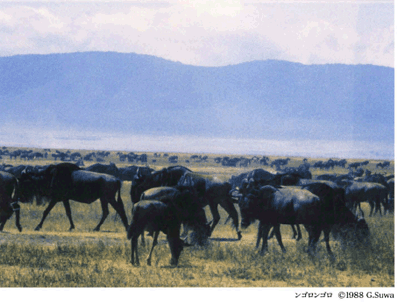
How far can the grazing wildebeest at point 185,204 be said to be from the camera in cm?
1172

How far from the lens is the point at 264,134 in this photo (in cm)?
10125

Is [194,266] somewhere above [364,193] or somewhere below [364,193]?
below

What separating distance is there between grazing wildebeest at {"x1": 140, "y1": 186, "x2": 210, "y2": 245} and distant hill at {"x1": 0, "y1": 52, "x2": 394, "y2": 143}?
289 ft

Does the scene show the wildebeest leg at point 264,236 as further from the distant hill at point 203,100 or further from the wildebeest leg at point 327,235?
the distant hill at point 203,100

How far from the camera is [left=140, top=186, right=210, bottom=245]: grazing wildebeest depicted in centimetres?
1172

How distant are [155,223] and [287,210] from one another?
3.21 metres

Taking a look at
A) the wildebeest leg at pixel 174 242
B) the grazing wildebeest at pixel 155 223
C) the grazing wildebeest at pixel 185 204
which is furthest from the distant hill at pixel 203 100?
the grazing wildebeest at pixel 155 223

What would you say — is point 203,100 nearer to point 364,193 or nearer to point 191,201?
point 364,193

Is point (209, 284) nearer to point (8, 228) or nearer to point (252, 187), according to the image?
point (252, 187)

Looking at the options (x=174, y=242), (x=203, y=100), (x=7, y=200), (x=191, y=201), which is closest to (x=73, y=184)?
(x=7, y=200)

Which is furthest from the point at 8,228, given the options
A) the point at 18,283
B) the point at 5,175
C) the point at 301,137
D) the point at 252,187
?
the point at 301,137

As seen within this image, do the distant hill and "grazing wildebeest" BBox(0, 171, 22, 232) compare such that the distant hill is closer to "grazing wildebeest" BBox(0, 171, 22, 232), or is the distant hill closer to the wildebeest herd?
the wildebeest herd

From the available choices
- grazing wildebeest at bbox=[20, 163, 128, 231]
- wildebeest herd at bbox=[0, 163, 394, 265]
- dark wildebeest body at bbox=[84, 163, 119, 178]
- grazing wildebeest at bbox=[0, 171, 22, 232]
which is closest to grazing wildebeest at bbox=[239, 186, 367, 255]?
wildebeest herd at bbox=[0, 163, 394, 265]

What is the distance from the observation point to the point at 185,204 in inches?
474
